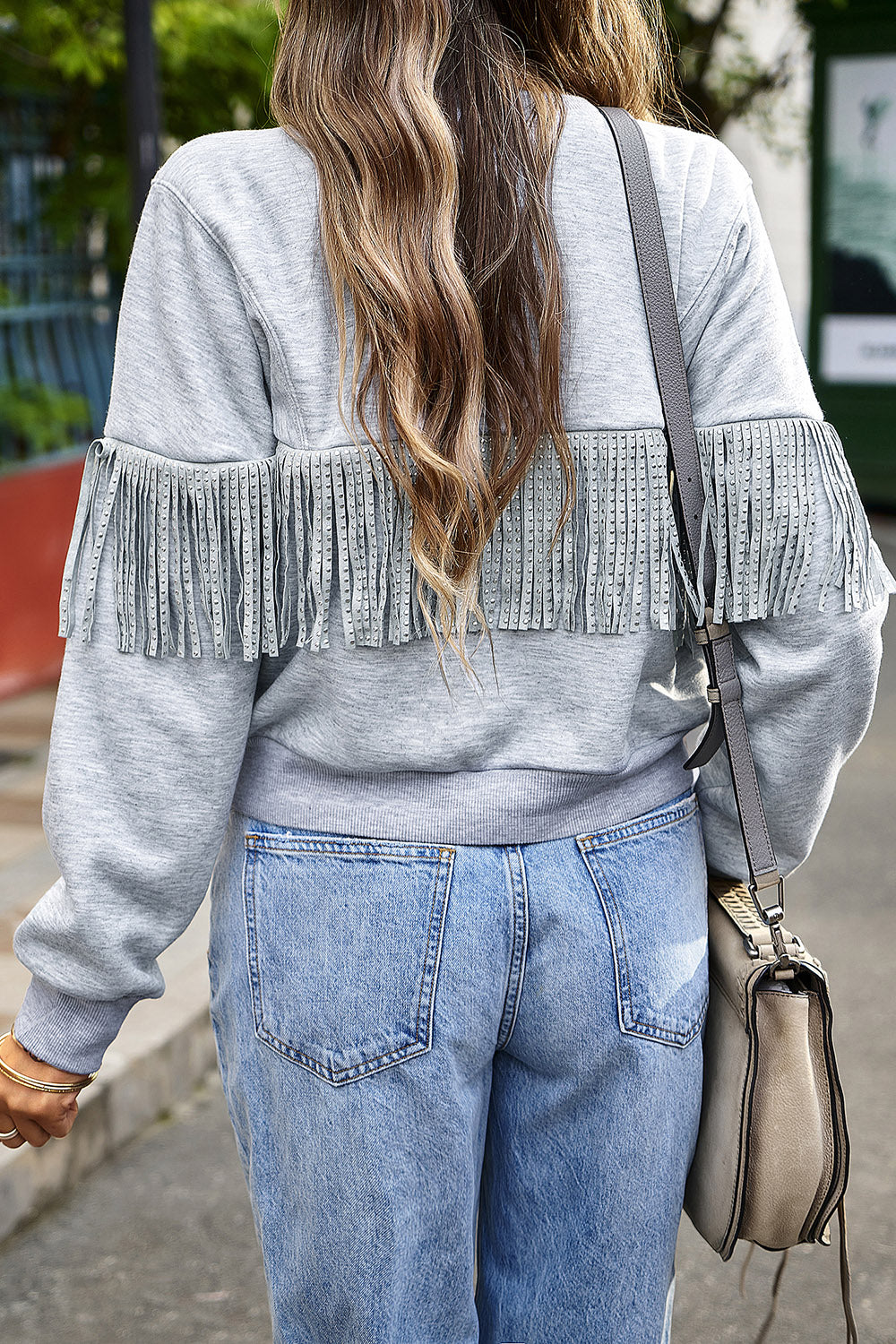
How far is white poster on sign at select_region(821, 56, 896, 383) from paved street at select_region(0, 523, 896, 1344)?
764 centimetres

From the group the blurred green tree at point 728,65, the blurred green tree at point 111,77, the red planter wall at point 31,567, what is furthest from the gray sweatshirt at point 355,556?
the blurred green tree at point 728,65

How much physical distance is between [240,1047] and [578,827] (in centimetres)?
37

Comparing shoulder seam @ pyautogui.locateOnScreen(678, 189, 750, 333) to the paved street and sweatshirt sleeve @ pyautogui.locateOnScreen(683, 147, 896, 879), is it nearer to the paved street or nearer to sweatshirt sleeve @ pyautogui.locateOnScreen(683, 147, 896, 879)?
sweatshirt sleeve @ pyautogui.locateOnScreen(683, 147, 896, 879)

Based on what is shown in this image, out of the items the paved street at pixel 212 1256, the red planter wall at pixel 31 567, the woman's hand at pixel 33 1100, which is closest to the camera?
the woman's hand at pixel 33 1100

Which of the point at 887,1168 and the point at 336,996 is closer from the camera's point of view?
the point at 336,996

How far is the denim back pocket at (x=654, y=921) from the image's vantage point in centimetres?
127

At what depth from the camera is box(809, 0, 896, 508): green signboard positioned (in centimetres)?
1003

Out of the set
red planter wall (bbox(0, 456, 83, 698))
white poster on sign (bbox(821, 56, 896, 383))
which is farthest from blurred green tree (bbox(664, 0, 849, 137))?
red planter wall (bbox(0, 456, 83, 698))

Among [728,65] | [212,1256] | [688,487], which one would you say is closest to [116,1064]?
[212,1256]

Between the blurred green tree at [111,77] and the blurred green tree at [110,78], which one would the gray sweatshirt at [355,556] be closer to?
the blurred green tree at [111,77]

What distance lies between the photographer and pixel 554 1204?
4.37ft

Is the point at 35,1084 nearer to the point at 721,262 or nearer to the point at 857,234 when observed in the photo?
the point at 721,262

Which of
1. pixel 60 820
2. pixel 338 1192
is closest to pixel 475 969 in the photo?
pixel 338 1192

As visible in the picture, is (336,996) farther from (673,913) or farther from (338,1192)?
(673,913)
